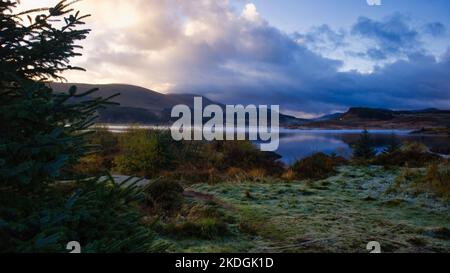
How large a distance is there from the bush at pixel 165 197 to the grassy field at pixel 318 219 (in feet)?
1.23

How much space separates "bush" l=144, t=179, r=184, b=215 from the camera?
867cm

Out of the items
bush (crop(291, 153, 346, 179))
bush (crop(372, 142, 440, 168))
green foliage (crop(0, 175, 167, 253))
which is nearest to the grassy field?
bush (crop(291, 153, 346, 179))

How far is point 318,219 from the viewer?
8078 millimetres

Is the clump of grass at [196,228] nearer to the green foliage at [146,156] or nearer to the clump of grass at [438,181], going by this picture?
Answer: the clump of grass at [438,181]

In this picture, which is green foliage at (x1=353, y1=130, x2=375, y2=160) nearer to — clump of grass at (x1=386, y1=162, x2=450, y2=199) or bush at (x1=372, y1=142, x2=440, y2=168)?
bush at (x1=372, y1=142, x2=440, y2=168)

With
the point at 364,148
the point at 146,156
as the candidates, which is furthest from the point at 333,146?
the point at 146,156

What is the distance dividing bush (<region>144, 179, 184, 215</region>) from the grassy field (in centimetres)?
37

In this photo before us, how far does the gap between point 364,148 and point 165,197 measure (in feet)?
59.7

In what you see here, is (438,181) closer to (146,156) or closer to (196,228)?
(196,228)

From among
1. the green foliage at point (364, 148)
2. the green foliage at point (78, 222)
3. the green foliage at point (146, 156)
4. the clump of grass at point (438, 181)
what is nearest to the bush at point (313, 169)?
the clump of grass at point (438, 181)

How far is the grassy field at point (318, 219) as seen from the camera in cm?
640

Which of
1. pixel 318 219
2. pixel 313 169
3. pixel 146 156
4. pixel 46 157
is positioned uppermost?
pixel 46 157
